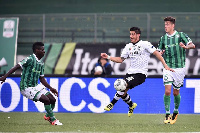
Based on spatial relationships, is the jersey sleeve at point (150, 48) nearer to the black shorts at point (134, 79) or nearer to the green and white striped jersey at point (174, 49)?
the green and white striped jersey at point (174, 49)

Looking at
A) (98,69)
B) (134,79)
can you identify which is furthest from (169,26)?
(98,69)

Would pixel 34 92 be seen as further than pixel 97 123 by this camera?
No

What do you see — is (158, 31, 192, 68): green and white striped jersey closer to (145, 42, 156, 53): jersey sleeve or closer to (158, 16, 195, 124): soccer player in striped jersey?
(158, 16, 195, 124): soccer player in striped jersey

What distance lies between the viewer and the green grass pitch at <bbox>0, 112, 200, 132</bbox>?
8.22m

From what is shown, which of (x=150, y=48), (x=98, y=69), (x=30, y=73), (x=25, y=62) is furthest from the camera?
(x=98, y=69)

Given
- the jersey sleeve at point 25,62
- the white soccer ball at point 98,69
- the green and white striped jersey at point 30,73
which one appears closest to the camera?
the jersey sleeve at point 25,62

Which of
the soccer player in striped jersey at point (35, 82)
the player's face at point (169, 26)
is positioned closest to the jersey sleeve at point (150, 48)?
the player's face at point (169, 26)

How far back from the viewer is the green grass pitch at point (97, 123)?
8.22m

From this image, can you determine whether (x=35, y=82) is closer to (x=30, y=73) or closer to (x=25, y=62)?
(x=30, y=73)

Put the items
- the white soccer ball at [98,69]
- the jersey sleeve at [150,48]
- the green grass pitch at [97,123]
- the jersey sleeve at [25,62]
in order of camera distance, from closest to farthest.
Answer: the green grass pitch at [97,123], the jersey sleeve at [25,62], the jersey sleeve at [150,48], the white soccer ball at [98,69]

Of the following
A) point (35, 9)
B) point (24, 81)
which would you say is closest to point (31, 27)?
point (35, 9)

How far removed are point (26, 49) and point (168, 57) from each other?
7611 millimetres

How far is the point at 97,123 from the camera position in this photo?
9422 millimetres

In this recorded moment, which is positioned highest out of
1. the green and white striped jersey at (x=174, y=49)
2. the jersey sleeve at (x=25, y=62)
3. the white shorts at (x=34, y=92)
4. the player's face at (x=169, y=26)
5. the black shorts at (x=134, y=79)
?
the player's face at (x=169, y=26)
